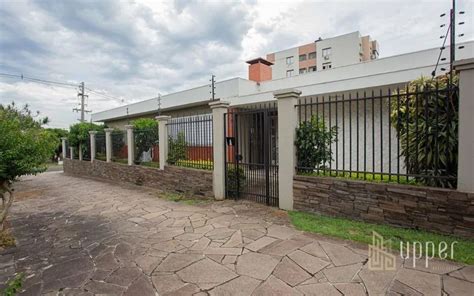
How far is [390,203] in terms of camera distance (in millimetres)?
3994

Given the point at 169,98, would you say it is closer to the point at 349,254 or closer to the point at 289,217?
the point at 289,217

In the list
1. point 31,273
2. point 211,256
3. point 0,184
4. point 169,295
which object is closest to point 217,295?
point 169,295

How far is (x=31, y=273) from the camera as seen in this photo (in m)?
3.07

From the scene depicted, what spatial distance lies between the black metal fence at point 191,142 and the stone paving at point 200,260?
6.87 feet

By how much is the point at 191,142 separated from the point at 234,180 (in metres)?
2.18

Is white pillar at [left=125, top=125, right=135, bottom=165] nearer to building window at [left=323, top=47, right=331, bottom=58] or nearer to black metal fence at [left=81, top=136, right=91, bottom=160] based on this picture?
black metal fence at [left=81, top=136, right=91, bottom=160]

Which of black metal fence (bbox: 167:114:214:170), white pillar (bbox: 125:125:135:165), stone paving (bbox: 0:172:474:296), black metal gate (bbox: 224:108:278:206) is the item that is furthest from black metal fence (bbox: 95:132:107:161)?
black metal gate (bbox: 224:108:278:206)

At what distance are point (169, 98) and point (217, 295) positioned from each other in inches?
565

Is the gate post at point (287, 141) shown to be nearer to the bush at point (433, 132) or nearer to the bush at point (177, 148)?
the bush at point (433, 132)

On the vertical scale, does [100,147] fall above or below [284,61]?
below

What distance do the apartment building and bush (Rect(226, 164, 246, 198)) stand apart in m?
20.0

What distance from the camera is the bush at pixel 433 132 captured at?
3.69 m

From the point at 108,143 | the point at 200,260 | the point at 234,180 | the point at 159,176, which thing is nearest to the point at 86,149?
the point at 108,143

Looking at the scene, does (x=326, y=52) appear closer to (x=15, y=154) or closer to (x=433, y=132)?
(x=433, y=132)
